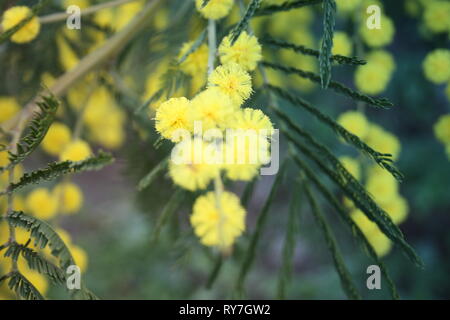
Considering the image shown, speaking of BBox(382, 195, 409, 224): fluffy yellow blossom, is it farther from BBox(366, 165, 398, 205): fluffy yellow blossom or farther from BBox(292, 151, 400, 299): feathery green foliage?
BBox(292, 151, 400, 299): feathery green foliage

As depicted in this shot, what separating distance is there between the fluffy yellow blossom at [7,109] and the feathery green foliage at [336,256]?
2.94 feet

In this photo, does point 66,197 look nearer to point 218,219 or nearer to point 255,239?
point 255,239

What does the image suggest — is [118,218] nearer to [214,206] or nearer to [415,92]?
[415,92]

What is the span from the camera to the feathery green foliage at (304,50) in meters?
0.75

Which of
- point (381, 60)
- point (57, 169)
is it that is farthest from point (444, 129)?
point (57, 169)

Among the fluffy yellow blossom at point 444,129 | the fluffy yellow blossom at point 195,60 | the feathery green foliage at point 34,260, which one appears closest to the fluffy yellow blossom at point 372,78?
the fluffy yellow blossom at point 444,129

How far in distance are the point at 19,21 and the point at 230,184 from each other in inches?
21.4

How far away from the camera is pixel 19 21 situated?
3.07ft

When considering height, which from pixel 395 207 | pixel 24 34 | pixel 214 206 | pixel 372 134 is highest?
pixel 24 34

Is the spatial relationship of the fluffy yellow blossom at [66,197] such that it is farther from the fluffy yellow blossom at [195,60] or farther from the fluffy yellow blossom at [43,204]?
the fluffy yellow blossom at [195,60]

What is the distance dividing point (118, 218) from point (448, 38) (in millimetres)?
2910

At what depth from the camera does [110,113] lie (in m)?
2.13

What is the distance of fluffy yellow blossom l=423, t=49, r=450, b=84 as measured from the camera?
111 centimetres

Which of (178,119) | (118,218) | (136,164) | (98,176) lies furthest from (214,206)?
(98,176)
